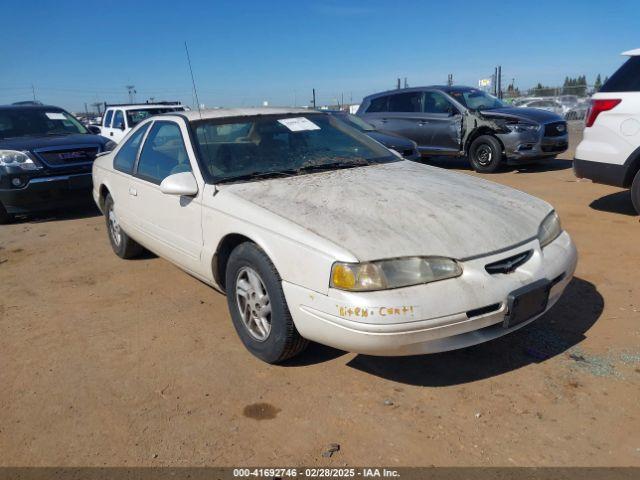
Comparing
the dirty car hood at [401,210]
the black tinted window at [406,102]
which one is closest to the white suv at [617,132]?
the dirty car hood at [401,210]

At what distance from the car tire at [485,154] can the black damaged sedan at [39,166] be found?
260 inches

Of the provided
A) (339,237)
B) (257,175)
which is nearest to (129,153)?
(257,175)

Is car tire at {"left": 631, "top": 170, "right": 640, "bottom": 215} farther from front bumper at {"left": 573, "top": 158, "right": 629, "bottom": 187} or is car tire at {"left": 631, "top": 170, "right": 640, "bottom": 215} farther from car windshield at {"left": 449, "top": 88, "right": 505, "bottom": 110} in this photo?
car windshield at {"left": 449, "top": 88, "right": 505, "bottom": 110}

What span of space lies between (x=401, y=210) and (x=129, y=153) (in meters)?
2.89

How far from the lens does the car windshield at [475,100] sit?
10.1 meters

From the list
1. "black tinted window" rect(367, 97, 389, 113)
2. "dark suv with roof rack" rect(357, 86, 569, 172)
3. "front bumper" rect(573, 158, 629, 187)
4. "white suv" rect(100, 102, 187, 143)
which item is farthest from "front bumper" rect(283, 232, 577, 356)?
"white suv" rect(100, 102, 187, 143)

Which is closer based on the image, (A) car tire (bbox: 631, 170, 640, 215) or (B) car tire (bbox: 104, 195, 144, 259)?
(B) car tire (bbox: 104, 195, 144, 259)

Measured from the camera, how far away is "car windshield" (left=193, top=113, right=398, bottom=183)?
347 cm

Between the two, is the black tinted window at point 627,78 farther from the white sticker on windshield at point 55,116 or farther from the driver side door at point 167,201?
the white sticker on windshield at point 55,116

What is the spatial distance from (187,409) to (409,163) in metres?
2.42

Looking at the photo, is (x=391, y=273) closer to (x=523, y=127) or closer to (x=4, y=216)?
(x=4, y=216)

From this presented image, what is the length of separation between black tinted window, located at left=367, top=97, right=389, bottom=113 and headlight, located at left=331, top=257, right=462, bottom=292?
9.53m

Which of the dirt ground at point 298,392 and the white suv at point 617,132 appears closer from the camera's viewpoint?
the dirt ground at point 298,392

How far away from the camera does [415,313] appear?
237 centimetres
